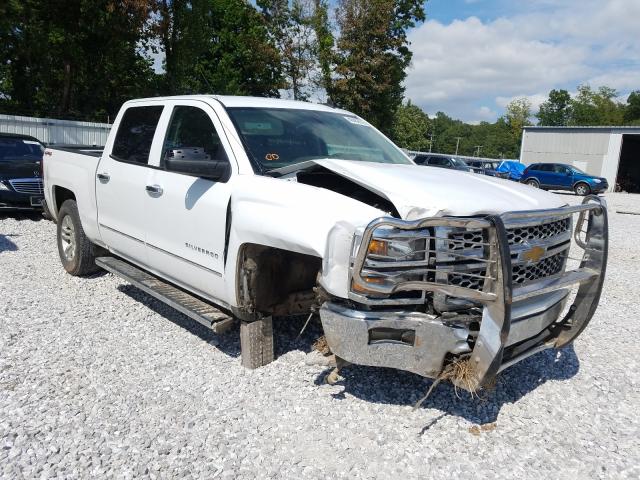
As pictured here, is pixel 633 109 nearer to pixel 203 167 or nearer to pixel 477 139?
pixel 477 139

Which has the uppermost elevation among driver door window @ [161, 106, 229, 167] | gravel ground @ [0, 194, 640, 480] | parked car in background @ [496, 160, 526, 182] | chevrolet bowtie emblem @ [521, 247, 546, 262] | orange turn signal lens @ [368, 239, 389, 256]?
driver door window @ [161, 106, 229, 167]

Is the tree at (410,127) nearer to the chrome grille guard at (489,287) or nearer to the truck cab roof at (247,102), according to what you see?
the truck cab roof at (247,102)

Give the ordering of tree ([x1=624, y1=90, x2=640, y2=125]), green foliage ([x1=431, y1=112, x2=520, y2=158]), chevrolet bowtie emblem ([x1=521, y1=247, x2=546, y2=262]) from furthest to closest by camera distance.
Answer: green foliage ([x1=431, y1=112, x2=520, y2=158]) → tree ([x1=624, y1=90, x2=640, y2=125]) → chevrolet bowtie emblem ([x1=521, y1=247, x2=546, y2=262])

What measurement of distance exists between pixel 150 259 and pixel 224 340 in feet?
3.16

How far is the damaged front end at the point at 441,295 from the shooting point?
278 centimetres

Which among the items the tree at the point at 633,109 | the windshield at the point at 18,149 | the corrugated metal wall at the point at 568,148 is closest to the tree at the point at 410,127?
the tree at the point at 633,109

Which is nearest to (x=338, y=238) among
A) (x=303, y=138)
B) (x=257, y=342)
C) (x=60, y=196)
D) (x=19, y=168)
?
(x=257, y=342)

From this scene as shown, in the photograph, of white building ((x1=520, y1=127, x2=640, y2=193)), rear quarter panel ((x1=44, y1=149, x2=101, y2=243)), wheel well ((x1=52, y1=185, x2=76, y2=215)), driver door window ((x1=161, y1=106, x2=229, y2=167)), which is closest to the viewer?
driver door window ((x1=161, y1=106, x2=229, y2=167))

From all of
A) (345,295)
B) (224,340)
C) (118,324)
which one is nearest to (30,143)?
(118,324)

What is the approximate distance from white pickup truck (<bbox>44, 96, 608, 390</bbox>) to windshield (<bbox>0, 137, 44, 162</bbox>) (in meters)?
5.97

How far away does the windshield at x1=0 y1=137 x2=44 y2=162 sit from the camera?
10.0m

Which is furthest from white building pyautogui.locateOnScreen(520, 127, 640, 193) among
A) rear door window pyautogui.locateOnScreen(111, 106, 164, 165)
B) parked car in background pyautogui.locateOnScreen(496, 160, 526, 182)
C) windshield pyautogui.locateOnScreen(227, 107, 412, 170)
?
rear door window pyautogui.locateOnScreen(111, 106, 164, 165)

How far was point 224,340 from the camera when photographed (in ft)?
14.8

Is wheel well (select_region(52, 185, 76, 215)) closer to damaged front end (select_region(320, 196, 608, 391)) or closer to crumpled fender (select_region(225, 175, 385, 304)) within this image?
crumpled fender (select_region(225, 175, 385, 304))
